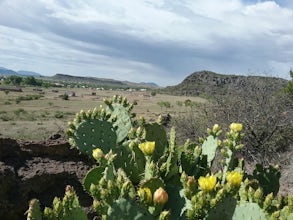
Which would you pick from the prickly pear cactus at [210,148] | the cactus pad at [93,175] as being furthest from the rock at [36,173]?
the prickly pear cactus at [210,148]

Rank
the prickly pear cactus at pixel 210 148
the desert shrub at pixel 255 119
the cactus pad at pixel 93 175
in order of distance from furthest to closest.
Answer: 1. the desert shrub at pixel 255 119
2. the prickly pear cactus at pixel 210 148
3. the cactus pad at pixel 93 175

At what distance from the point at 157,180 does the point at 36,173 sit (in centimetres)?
186

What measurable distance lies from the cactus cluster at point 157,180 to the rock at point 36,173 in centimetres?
32

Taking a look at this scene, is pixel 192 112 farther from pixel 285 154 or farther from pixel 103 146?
pixel 103 146

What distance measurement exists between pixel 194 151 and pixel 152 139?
0.37 m

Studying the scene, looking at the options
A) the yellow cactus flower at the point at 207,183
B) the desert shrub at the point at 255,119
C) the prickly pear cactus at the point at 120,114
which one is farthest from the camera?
the desert shrub at the point at 255,119

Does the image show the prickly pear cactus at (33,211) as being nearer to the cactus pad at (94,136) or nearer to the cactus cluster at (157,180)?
the cactus cluster at (157,180)

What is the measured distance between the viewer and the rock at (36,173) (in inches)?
155

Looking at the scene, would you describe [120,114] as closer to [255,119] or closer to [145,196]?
[145,196]

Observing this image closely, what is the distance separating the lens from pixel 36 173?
4.22 meters

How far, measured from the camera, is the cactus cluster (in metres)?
2.35

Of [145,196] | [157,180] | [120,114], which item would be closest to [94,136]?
[120,114]

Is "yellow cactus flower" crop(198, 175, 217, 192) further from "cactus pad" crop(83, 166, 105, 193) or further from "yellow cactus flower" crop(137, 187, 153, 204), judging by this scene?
"cactus pad" crop(83, 166, 105, 193)

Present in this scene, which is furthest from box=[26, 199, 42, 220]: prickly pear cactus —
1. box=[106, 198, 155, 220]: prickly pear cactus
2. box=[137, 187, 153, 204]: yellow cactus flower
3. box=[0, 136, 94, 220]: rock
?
box=[0, 136, 94, 220]: rock
